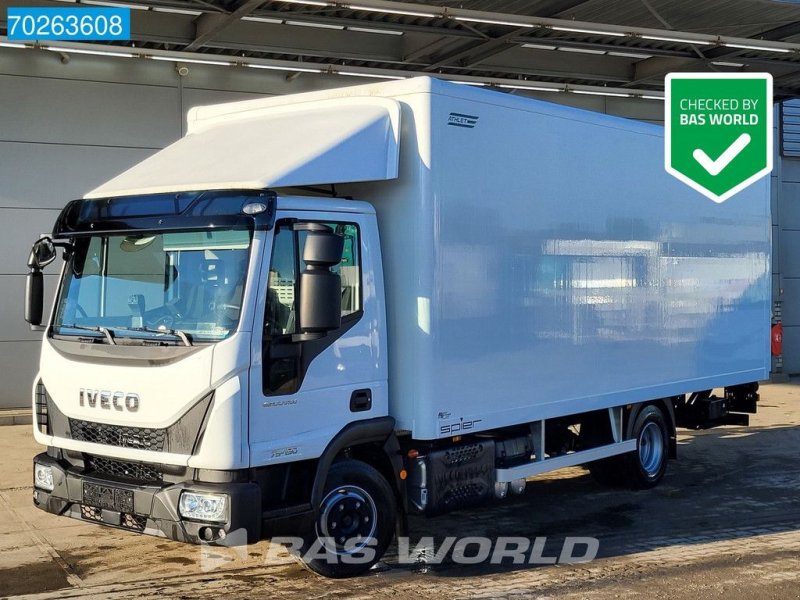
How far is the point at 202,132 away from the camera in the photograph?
8070 mm

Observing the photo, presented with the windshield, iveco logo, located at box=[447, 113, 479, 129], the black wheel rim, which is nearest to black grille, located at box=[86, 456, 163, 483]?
the windshield

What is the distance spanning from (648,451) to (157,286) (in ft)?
19.0

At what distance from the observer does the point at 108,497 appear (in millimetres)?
6414

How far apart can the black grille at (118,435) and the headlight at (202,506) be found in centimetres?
38

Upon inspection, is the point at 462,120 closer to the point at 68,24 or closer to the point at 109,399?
the point at 109,399

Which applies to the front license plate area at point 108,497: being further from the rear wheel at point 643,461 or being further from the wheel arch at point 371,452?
the rear wheel at point 643,461

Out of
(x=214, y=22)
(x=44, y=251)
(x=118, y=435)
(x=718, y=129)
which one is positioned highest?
(x=214, y=22)

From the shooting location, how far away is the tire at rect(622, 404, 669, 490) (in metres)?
10.0

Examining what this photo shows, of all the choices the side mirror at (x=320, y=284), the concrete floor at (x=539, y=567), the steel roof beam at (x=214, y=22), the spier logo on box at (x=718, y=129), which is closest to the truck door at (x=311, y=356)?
the side mirror at (x=320, y=284)

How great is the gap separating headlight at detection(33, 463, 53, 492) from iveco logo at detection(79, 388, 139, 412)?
616 millimetres

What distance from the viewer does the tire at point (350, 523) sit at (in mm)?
6723

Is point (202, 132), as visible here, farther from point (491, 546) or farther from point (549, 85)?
point (549, 85)

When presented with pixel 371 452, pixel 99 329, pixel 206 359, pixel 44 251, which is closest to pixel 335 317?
pixel 206 359

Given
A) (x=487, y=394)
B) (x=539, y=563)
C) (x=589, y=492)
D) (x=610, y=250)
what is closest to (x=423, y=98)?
(x=487, y=394)
